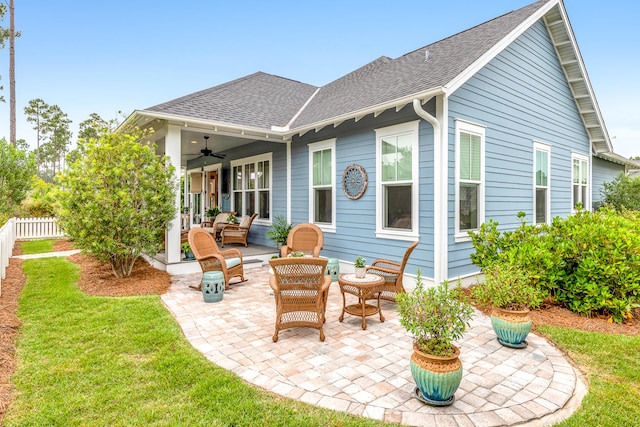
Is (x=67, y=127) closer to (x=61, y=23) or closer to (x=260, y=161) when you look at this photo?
(x=61, y=23)

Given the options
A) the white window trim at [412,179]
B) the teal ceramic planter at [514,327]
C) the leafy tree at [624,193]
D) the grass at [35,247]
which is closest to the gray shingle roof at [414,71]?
the white window trim at [412,179]

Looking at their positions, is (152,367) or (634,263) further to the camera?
(634,263)

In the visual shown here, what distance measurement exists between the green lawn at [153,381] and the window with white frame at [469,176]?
2.32 metres

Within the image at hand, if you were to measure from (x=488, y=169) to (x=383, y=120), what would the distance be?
2280 millimetres

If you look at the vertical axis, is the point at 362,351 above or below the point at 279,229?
below

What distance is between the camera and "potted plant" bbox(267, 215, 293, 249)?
7910 millimetres

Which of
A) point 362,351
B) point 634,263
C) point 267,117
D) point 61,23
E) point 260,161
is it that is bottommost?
point 362,351

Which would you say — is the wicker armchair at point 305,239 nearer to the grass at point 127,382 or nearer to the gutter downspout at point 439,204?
the gutter downspout at point 439,204

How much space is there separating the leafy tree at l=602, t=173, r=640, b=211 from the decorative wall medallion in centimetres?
982

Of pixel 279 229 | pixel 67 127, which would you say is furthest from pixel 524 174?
pixel 67 127

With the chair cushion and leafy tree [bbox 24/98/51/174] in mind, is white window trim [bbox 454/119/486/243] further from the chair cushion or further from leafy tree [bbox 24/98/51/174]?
leafy tree [bbox 24/98/51/174]

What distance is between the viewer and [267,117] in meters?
8.41

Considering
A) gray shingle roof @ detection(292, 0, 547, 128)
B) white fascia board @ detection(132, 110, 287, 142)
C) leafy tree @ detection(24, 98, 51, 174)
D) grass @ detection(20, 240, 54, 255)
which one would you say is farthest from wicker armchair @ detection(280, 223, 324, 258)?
leafy tree @ detection(24, 98, 51, 174)

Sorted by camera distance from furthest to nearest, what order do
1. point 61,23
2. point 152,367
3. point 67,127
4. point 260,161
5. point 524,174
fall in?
point 67,127 → point 61,23 → point 260,161 → point 524,174 → point 152,367
